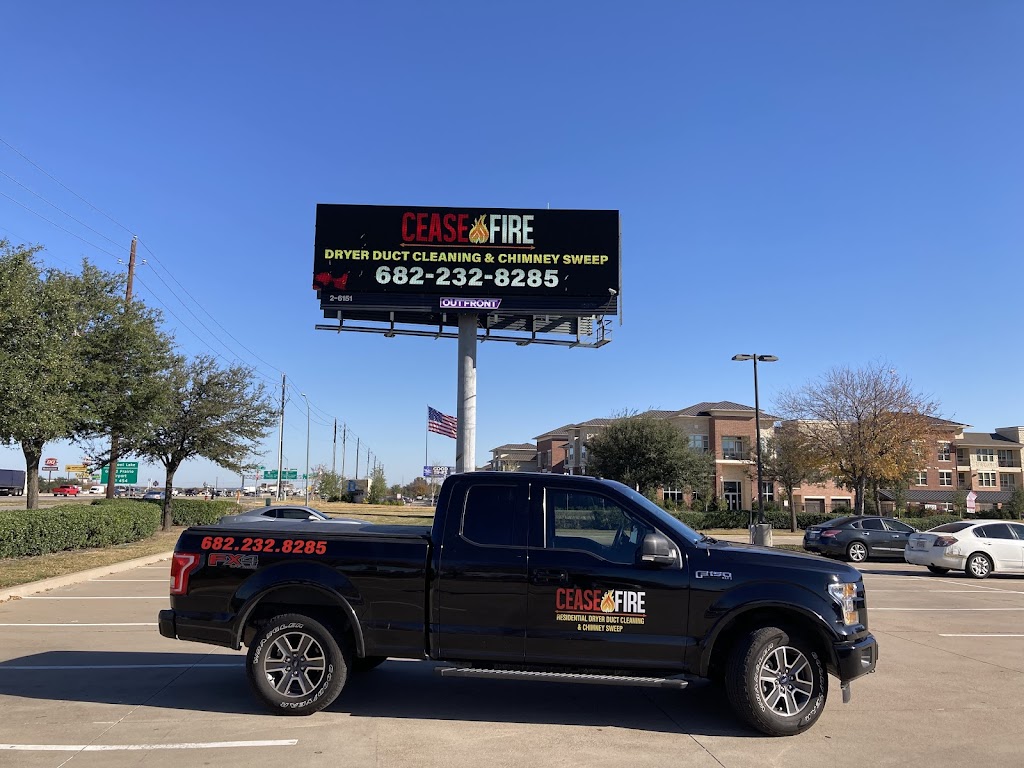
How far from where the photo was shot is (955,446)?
259 ft

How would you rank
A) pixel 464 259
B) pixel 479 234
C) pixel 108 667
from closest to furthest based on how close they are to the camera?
pixel 108 667, pixel 464 259, pixel 479 234

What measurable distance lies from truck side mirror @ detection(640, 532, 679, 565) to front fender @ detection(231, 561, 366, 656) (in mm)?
2315

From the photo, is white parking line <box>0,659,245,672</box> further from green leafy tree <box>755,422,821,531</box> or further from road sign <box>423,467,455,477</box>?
road sign <box>423,467,455,477</box>

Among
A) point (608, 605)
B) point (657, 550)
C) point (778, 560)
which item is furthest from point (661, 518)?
point (778, 560)

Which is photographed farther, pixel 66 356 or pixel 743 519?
pixel 743 519

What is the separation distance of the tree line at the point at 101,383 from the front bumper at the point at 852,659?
16.6 m

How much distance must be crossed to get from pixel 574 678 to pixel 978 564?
17324 mm

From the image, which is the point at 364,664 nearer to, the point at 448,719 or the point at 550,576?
the point at 448,719

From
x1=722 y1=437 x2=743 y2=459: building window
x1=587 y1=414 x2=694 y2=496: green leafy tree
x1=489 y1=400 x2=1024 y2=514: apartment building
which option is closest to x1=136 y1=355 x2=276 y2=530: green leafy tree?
x1=587 y1=414 x2=694 y2=496: green leafy tree

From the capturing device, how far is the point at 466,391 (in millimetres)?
32312

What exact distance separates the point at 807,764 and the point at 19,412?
17208 millimetres

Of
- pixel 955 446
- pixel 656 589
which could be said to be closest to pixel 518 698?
pixel 656 589

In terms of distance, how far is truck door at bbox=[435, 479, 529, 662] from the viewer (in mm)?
5863

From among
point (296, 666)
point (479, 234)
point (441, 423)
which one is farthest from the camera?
point (441, 423)
